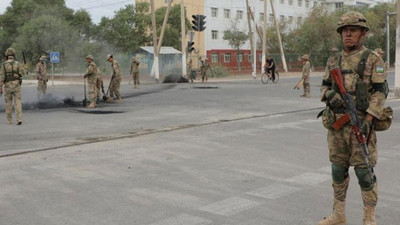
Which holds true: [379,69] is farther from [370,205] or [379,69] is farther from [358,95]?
[370,205]

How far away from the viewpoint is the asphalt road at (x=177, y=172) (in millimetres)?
4449

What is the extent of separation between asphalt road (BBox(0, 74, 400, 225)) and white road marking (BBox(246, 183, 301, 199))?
1cm

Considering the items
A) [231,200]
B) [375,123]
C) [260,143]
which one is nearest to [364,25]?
[375,123]

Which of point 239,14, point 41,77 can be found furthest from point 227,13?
point 41,77

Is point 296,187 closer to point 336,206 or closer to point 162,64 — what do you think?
point 336,206

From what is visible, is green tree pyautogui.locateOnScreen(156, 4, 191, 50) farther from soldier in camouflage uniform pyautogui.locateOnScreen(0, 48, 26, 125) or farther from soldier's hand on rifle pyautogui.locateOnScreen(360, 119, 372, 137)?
soldier's hand on rifle pyautogui.locateOnScreen(360, 119, 372, 137)

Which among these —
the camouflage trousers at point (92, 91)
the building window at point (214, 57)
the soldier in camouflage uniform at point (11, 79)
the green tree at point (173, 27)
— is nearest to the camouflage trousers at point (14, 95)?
the soldier in camouflage uniform at point (11, 79)

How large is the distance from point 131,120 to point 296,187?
268 inches

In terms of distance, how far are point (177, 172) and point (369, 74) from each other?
9.89 ft

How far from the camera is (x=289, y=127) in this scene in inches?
393

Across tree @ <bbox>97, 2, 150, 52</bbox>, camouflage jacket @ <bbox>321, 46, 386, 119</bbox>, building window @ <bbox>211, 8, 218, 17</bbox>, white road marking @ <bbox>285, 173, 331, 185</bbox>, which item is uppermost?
building window @ <bbox>211, 8, 218, 17</bbox>

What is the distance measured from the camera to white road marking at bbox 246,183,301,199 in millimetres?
5031

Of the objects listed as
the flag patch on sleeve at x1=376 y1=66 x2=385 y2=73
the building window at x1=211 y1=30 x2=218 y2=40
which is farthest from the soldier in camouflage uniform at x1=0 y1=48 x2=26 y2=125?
the building window at x1=211 y1=30 x2=218 y2=40

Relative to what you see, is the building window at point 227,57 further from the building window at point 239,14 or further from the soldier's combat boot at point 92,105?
the soldier's combat boot at point 92,105
